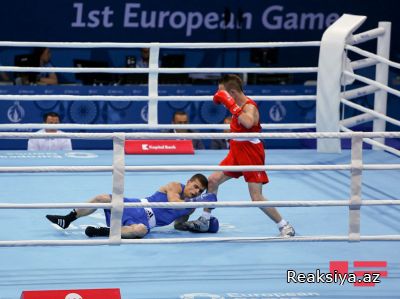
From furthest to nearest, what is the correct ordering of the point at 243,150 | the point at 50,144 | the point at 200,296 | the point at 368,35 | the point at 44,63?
the point at 44,63, the point at 50,144, the point at 368,35, the point at 243,150, the point at 200,296

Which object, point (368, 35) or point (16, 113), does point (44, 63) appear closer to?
point (16, 113)

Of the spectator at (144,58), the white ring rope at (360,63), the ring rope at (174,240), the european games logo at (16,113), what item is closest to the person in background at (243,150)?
the ring rope at (174,240)

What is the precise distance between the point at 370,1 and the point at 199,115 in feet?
18.7

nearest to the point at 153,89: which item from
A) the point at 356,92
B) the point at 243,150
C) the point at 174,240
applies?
the point at 356,92

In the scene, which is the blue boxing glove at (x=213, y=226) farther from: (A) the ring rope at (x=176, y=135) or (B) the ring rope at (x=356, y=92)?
(B) the ring rope at (x=356, y=92)

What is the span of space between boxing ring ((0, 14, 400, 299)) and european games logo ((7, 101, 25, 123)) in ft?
8.89

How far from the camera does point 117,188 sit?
575 centimetres

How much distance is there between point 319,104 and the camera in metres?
9.56

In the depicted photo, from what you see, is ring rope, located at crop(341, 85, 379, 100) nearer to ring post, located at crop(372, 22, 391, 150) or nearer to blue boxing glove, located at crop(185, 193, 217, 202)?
ring post, located at crop(372, 22, 391, 150)

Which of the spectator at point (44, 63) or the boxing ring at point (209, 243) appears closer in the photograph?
the boxing ring at point (209, 243)

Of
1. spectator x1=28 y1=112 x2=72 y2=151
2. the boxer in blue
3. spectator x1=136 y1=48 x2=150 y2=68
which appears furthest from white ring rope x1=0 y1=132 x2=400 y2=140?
spectator x1=136 y1=48 x2=150 y2=68

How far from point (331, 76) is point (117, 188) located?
4.20m

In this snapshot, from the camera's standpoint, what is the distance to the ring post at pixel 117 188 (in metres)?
5.69

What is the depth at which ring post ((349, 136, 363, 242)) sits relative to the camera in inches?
231
